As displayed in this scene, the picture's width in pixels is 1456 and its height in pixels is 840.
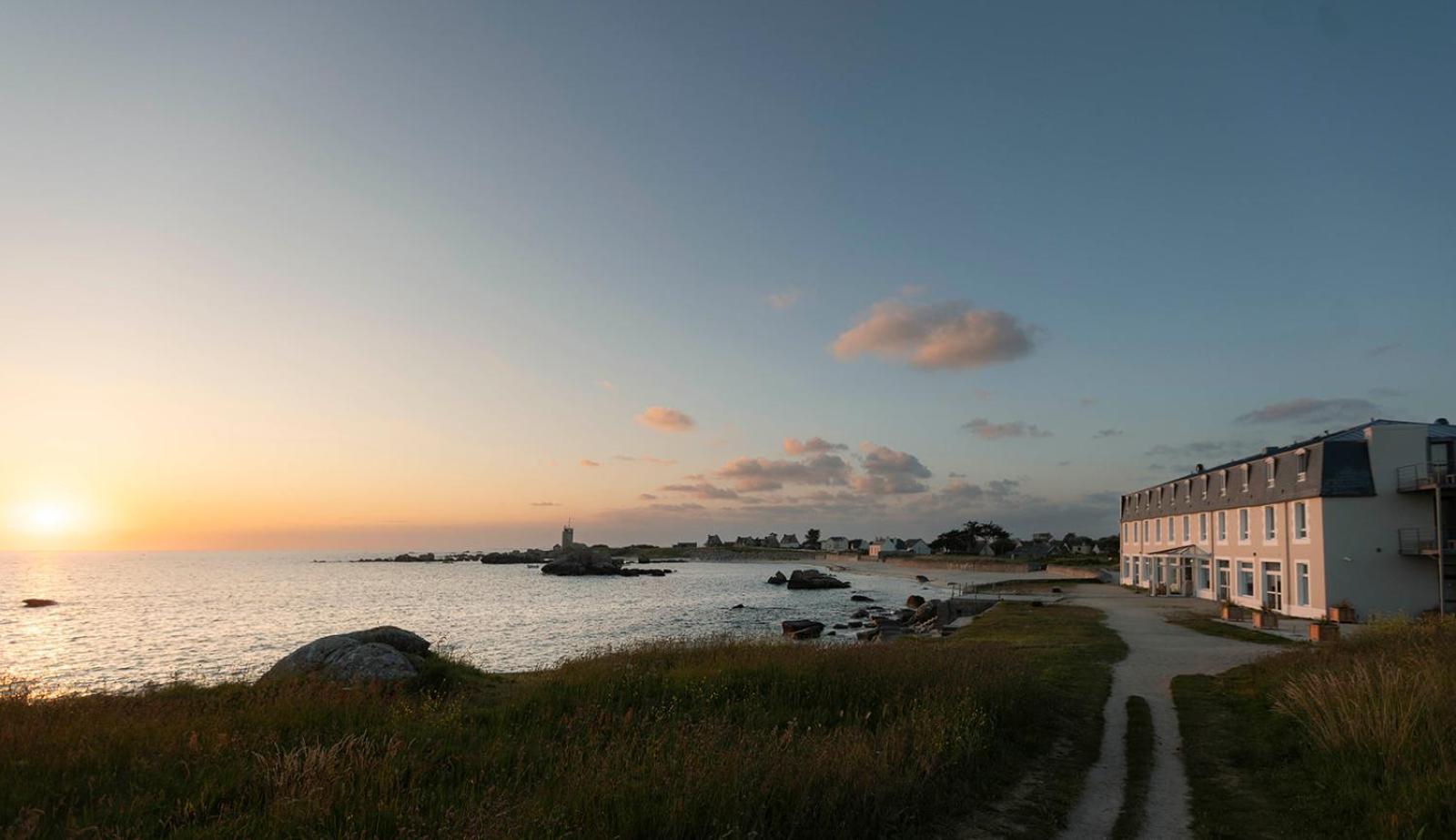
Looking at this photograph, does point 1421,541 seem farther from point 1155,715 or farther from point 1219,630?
point 1155,715

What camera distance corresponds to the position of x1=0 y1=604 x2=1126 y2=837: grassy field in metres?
7.71

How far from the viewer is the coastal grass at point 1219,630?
31.9m

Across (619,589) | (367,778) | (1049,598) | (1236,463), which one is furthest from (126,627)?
(1236,463)

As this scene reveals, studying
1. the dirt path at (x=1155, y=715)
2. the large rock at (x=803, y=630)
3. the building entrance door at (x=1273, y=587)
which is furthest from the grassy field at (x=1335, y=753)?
the building entrance door at (x=1273, y=587)

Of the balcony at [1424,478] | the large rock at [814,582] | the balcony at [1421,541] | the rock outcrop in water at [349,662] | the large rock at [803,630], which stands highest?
the balcony at [1424,478]

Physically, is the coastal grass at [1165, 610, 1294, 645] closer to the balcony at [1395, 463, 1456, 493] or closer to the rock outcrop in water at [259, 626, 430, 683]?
the balcony at [1395, 463, 1456, 493]

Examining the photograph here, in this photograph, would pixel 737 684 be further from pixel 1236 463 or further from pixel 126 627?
pixel 126 627

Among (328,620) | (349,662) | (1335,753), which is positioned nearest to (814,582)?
(328,620)

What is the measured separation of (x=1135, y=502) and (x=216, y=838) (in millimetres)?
83279

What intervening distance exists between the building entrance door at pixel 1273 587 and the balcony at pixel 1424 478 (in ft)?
26.3

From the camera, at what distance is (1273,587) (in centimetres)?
4719

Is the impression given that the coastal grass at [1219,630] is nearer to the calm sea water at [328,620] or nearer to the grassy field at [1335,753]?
the grassy field at [1335,753]

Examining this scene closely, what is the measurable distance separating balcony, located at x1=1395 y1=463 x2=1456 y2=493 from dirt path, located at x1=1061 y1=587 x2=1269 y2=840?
→ 13.5m

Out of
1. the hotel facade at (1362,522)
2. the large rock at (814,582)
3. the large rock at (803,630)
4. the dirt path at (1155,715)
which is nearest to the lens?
the dirt path at (1155,715)
